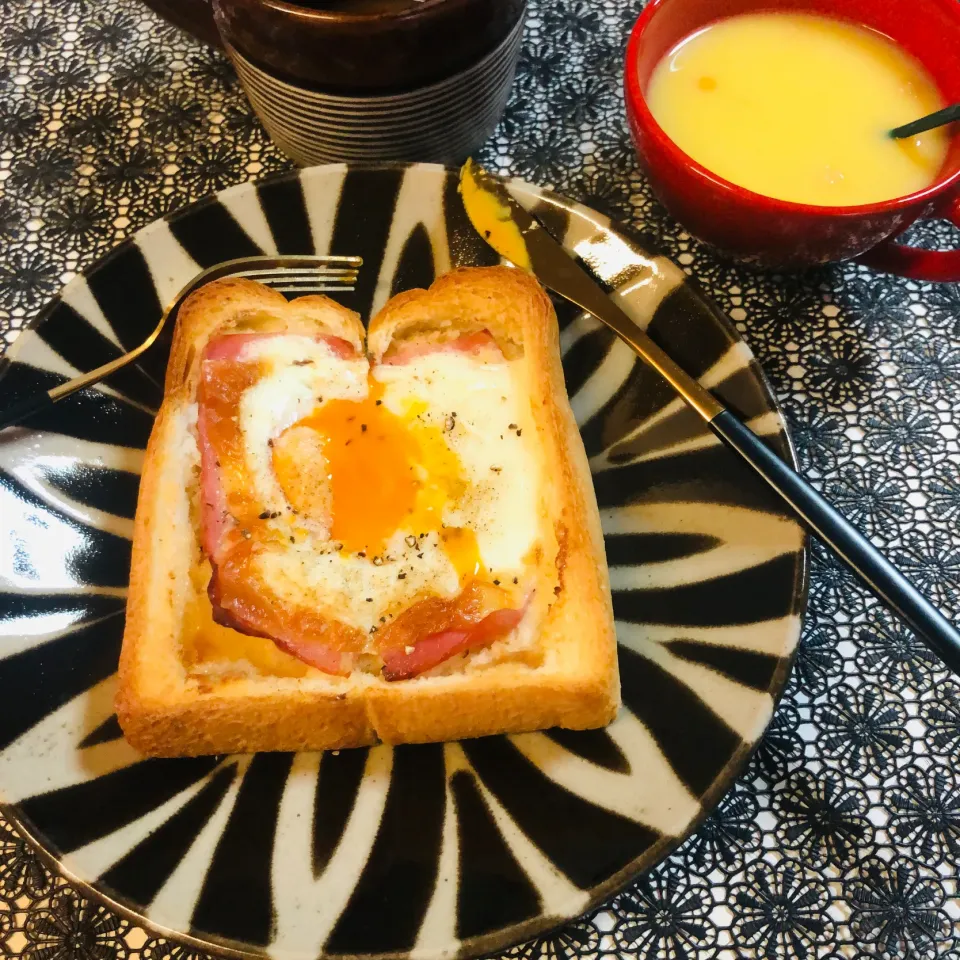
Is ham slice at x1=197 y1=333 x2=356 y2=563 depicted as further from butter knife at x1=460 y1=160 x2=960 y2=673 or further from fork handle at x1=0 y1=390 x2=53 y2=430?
butter knife at x1=460 y1=160 x2=960 y2=673

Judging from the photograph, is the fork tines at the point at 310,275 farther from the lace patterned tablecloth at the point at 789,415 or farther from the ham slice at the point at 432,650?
the ham slice at the point at 432,650

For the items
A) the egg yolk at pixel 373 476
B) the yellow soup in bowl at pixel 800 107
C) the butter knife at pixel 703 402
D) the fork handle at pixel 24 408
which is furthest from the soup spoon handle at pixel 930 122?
the fork handle at pixel 24 408

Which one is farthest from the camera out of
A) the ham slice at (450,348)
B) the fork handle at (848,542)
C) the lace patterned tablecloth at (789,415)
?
the ham slice at (450,348)

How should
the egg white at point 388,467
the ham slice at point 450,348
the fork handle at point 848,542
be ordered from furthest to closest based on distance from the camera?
the ham slice at point 450,348
the egg white at point 388,467
the fork handle at point 848,542

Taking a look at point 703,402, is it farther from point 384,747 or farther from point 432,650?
point 384,747

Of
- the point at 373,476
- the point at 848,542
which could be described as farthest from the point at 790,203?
the point at 373,476

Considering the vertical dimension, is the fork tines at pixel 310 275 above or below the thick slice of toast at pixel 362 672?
above

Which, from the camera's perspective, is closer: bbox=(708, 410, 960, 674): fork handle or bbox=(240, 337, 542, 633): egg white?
bbox=(708, 410, 960, 674): fork handle

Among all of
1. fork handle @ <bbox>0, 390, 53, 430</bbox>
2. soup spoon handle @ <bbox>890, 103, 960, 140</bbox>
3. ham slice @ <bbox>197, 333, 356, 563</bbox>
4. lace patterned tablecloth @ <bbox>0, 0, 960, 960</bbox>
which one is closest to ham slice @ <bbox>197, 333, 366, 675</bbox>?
ham slice @ <bbox>197, 333, 356, 563</bbox>
